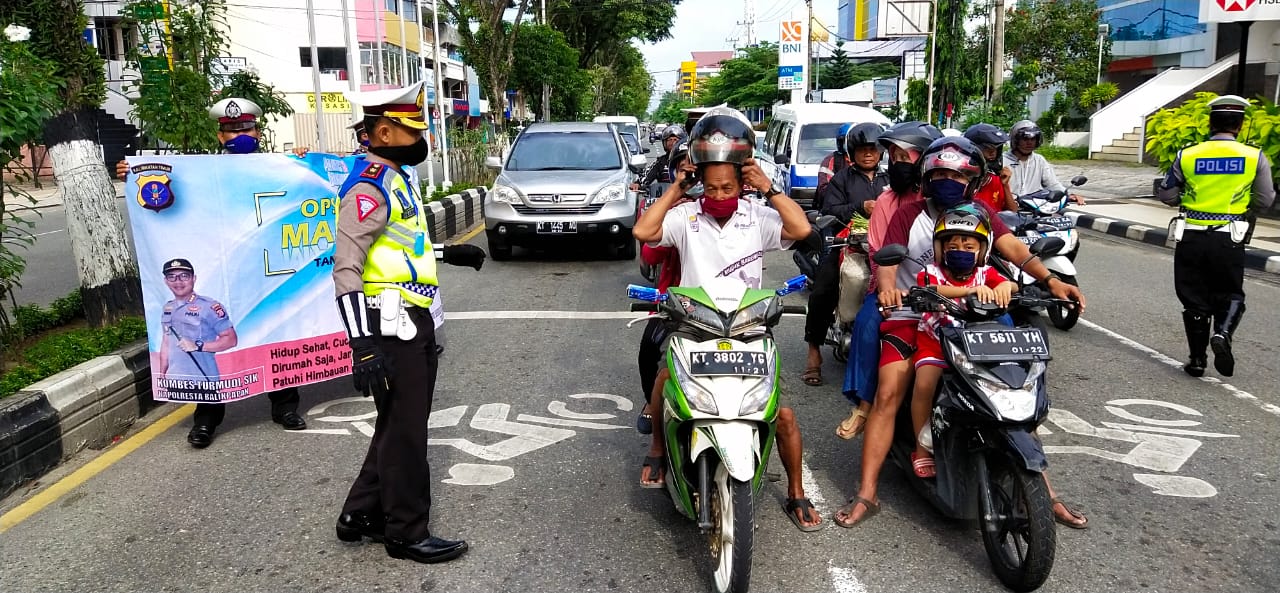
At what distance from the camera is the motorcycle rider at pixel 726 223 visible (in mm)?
3588

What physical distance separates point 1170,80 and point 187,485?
33.8m

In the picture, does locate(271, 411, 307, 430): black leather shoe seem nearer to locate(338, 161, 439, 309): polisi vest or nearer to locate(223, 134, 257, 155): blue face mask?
locate(223, 134, 257, 155): blue face mask

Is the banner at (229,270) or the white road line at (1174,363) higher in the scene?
the banner at (229,270)

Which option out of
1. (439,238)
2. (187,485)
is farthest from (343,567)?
(439,238)

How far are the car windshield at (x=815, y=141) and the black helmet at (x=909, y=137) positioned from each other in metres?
9.73

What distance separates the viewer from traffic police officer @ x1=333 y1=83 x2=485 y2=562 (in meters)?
3.32

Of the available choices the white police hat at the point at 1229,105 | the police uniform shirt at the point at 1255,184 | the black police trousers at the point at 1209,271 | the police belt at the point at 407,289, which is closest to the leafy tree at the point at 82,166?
the police belt at the point at 407,289

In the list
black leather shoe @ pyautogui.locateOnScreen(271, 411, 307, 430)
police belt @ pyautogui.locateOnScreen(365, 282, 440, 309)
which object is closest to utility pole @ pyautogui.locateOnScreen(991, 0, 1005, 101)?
black leather shoe @ pyautogui.locateOnScreen(271, 411, 307, 430)

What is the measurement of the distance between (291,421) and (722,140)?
3024 mm

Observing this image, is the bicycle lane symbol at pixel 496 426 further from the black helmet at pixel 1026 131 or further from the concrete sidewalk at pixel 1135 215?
the concrete sidewalk at pixel 1135 215

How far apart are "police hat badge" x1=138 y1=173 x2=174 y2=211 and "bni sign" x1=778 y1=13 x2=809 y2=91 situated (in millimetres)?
46424

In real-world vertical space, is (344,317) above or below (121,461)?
above

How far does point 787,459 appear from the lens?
148 inches

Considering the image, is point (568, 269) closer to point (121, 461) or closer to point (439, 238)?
point (439, 238)
